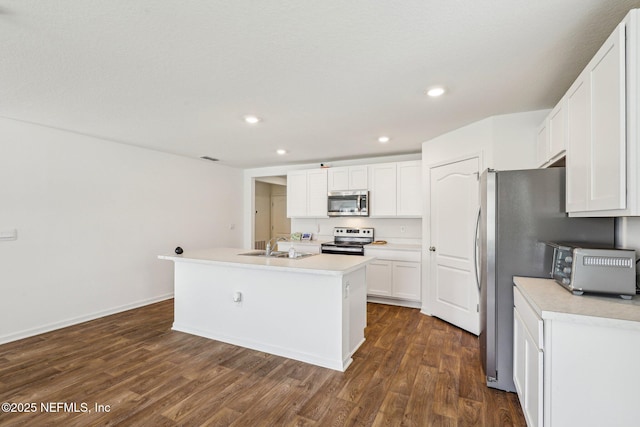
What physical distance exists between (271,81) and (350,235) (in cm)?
342

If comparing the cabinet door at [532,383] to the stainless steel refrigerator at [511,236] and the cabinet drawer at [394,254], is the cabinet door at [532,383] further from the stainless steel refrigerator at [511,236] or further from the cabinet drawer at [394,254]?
the cabinet drawer at [394,254]

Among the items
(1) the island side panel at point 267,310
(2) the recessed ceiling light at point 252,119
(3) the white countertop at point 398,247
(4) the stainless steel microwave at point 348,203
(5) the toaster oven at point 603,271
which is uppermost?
(2) the recessed ceiling light at point 252,119

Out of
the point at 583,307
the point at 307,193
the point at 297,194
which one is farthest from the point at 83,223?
the point at 583,307

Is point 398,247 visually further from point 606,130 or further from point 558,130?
point 606,130

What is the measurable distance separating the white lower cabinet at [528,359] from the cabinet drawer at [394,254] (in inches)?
82.2

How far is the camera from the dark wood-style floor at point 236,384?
1.94 meters

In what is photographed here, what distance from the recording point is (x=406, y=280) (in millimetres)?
4258

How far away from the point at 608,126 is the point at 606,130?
0.02 metres

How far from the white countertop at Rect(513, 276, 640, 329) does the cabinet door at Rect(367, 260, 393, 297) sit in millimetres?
2601

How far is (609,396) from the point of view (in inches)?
52.2

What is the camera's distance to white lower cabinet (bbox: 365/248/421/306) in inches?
166

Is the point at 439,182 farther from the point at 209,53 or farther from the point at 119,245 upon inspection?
the point at 119,245

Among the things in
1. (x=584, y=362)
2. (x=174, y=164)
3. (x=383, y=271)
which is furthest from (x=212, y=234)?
(x=584, y=362)

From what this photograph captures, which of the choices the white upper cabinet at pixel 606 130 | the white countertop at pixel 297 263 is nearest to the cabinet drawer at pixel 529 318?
the white upper cabinet at pixel 606 130
